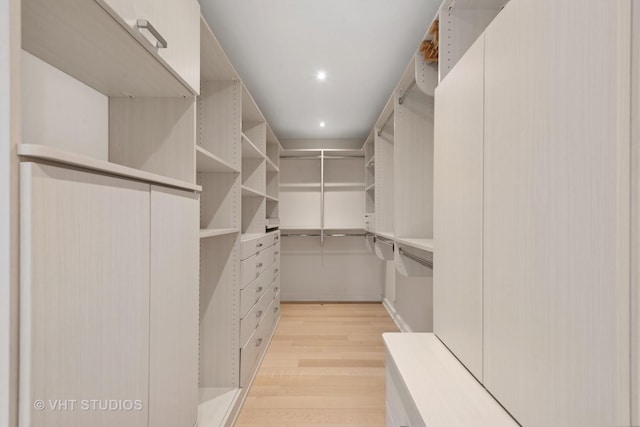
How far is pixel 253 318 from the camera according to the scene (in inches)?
92.1

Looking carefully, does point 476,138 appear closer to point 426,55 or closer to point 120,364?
point 426,55

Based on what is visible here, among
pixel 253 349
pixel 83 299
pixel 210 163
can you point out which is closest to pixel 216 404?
pixel 253 349

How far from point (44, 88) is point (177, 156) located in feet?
1.41

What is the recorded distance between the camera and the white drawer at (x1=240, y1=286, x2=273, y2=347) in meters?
2.04

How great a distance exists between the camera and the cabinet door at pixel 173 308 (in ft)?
3.14

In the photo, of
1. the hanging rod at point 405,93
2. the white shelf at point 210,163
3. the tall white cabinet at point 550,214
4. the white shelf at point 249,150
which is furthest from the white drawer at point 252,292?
the hanging rod at point 405,93

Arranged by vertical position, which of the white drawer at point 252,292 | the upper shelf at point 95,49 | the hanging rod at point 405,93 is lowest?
the white drawer at point 252,292

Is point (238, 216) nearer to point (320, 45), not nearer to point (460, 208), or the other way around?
point (320, 45)

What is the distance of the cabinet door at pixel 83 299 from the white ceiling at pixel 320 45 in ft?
4.60

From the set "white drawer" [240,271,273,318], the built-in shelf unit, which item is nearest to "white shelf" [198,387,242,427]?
the built-in shelf unit

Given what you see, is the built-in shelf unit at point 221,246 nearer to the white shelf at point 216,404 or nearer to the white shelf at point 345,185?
the white shelf at point 216,404

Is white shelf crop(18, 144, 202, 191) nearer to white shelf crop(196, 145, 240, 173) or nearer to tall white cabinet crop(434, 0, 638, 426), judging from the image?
white shelf crop(196, 145, 240, 173)

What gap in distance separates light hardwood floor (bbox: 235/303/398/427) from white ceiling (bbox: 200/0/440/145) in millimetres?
2270

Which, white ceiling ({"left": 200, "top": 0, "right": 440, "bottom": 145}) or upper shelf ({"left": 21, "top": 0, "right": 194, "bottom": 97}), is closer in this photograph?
upper shelf ({"left": 21, "top": 0, "right": 194, "bottom": 97})
